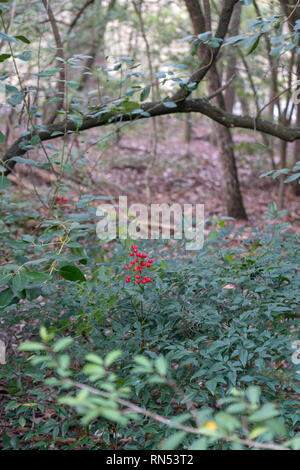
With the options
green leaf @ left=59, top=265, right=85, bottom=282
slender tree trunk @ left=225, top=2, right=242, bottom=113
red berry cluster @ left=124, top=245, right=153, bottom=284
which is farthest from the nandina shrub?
slender tree trunk @ left=225, top=2, right=242, bottom=113

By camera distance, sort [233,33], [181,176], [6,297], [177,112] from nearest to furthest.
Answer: [6,297], [177,112], [233,33], [181,176]

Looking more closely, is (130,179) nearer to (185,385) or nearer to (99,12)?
(99,12)

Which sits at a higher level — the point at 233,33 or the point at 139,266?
the point at 233,33

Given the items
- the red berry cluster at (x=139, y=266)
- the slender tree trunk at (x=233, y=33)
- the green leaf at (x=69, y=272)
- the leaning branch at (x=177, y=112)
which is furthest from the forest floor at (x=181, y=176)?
the green leaf at (x=69, y=272)

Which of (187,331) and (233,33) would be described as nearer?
(187,331)

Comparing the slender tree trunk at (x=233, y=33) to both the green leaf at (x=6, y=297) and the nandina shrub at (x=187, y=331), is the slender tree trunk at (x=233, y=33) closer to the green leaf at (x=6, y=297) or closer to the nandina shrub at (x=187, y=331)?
the nandina shrub at (x=187, y=331)

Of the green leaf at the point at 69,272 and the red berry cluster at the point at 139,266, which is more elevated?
the red berry cluster at the point at 139,266

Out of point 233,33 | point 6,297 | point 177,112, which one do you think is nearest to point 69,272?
point 6,297

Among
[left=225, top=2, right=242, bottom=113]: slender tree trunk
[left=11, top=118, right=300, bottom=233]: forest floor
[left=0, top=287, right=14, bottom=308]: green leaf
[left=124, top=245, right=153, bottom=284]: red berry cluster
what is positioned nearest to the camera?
[left=0, top=287, right=14, bottom=308]: green leaf

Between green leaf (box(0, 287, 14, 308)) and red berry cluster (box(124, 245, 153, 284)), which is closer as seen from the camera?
green leaf (box(0, 287, 14, 308))

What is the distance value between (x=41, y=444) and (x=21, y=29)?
6330mm

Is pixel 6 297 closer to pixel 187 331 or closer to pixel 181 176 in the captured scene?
pixel 187 331

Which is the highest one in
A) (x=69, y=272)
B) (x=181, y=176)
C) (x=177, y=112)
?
(x=181, y=176)

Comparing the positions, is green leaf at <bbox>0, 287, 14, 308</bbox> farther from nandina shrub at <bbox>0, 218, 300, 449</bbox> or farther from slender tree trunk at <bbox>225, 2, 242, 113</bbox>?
slender tree trunk at <bbox>225, 2, 242, 113</bbox>
